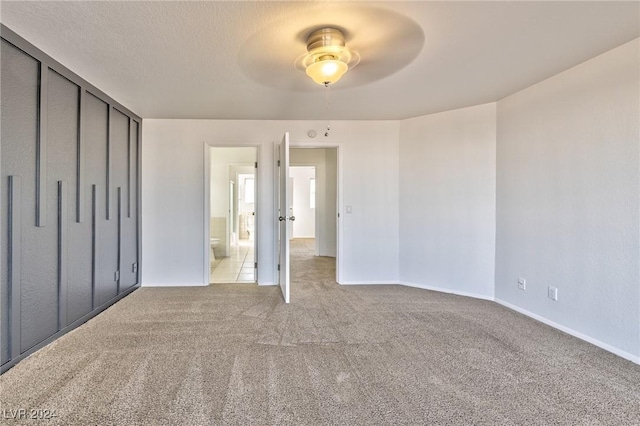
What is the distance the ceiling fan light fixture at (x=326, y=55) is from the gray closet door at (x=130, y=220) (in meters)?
2.62

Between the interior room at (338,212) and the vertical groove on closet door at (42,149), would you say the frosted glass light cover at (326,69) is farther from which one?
the vertical groove on closet door at (42,149)

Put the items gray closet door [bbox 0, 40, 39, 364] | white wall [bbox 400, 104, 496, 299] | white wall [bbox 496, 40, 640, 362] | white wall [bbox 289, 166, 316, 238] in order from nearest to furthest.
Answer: gray closet door [bbox 0, 40, 39, 364], white wall [bbox 496, 40, 640, 362], white wall [bbox 400, 104, 496, 299], white wall [bbox 289, 166, 316, 238]

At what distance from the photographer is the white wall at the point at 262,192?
3.86 meters

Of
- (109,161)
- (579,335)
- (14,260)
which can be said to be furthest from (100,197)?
(579,335)

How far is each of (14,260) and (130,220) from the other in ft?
5.55

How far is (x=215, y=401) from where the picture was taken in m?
1.61

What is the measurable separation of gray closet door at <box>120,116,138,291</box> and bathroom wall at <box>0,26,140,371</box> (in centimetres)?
8

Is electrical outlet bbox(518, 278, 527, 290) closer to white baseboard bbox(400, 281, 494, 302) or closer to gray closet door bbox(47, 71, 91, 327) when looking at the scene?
Result: white baseboard bbox(400, 281, 494, 302)

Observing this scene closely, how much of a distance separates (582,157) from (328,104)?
7.95 feet

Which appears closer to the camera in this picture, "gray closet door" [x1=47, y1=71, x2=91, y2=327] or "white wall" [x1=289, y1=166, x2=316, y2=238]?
"gray closet door" [x1=47, y1=71, x2=91, y2=327]

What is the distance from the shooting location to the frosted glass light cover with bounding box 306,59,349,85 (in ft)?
6.59

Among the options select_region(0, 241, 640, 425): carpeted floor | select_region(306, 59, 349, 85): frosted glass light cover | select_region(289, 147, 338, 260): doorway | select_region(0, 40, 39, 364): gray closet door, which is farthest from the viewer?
select_region(289, 147, 338, 260): doorway

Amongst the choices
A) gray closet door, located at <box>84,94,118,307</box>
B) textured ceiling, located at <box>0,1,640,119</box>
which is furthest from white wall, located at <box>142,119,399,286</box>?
textured ceiling, located at <box>0,1,640,119</box>

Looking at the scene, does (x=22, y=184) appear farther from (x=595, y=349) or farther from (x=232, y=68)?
(x=595, y=349)
